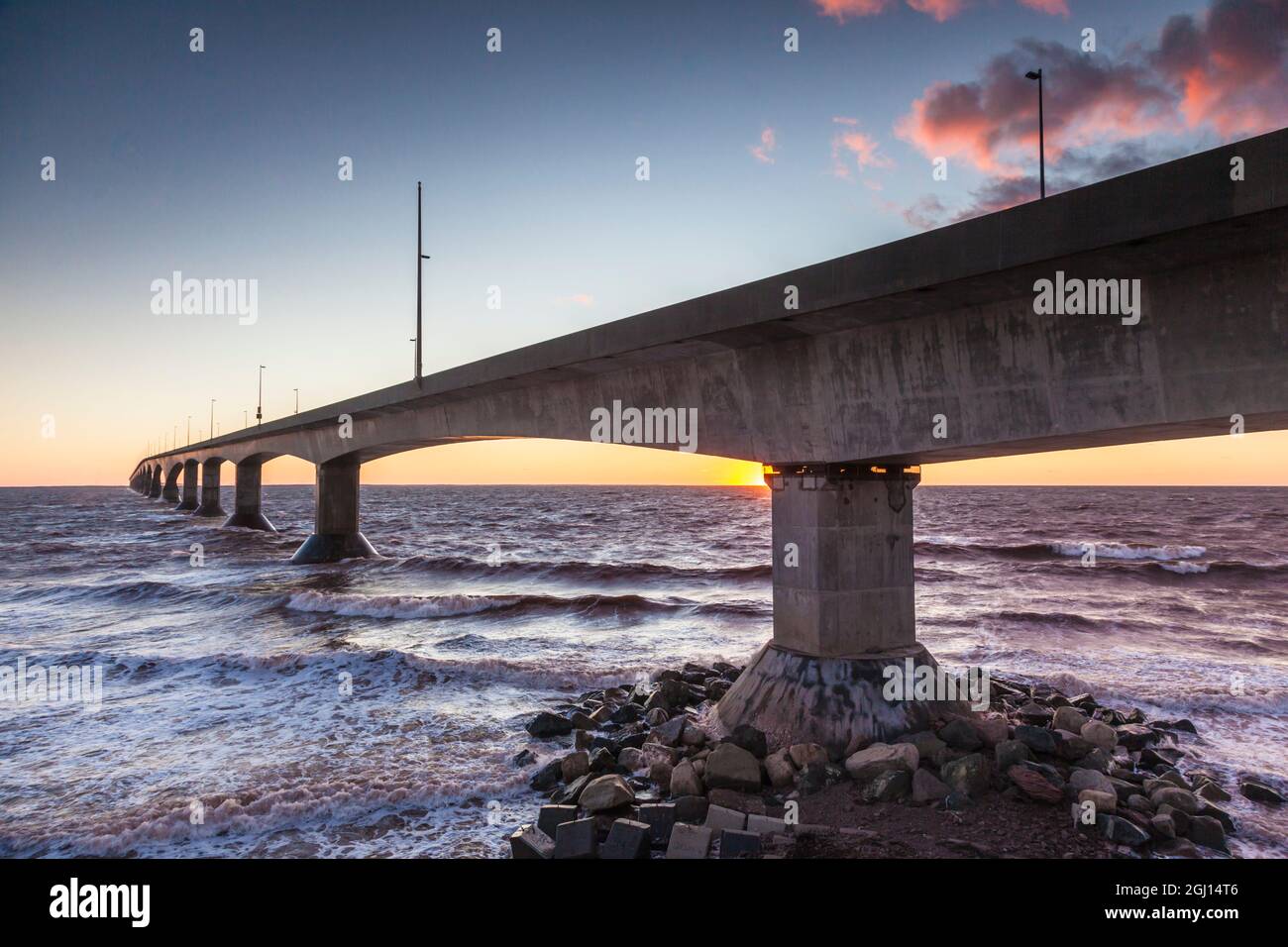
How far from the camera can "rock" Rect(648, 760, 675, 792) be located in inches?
324

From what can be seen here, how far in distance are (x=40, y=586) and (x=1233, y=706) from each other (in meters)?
37.9

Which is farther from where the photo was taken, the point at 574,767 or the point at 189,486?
the point at 189,486

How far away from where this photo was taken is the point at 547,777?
857 centimetres

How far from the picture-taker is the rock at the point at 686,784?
787 cm

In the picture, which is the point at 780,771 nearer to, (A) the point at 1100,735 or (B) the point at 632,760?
(B) the point at 632,760

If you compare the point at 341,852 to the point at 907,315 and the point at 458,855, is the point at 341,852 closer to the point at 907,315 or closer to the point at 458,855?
the point at 458,855

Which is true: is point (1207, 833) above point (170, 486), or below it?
below

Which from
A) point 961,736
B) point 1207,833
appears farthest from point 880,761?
point 1207,833

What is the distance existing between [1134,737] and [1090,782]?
2.62 meters

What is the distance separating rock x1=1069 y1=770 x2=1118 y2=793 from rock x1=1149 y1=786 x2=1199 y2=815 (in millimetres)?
380

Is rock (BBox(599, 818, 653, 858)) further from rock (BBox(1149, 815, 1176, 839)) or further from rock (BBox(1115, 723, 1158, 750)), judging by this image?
rock (BBox(1115, 723, 1158, 750))

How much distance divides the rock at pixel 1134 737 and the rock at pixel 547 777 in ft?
24.4

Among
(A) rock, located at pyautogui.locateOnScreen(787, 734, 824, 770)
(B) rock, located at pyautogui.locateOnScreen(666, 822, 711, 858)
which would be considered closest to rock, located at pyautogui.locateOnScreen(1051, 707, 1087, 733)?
(A) rock, located at pyautogui.locateOnScreen(787, 734, 824, 770)
